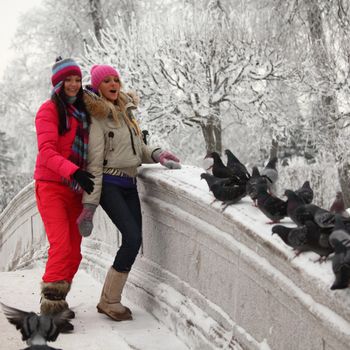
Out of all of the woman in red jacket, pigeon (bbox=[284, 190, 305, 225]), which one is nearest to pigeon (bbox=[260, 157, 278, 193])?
pigeon (bbox=[284, 190, 305, 225])

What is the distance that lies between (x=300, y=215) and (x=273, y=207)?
329mm

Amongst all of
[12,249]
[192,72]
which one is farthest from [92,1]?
[12,249]

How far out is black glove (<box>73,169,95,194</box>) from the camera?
373 cm

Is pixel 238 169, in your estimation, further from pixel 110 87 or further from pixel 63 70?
pixel 63 70

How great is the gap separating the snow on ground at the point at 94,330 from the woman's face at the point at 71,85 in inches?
53.0

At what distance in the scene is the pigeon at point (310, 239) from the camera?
245 centimetres

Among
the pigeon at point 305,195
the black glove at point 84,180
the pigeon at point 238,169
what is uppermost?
the pigeon at point 305,195

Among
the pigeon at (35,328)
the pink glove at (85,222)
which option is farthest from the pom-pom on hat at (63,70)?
the pigeon at (35,328)

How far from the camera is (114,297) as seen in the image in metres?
4.22

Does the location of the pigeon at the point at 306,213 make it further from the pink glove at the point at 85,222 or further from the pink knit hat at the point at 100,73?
the pink knit hat at the point at 100,73

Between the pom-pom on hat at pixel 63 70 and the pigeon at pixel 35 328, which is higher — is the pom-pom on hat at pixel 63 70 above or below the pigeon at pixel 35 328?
above

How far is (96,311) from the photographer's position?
446 cm

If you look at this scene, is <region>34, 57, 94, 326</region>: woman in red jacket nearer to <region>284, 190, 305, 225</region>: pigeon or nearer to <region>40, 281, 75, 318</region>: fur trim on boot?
<region>40, 281, 75, 318</region>: fur trim on boot

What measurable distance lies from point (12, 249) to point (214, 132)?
426 inches
